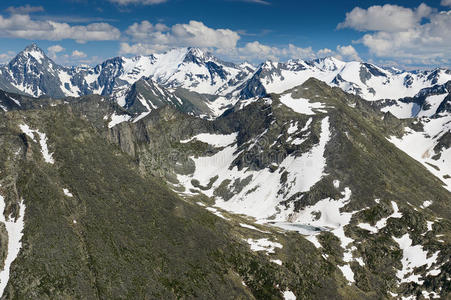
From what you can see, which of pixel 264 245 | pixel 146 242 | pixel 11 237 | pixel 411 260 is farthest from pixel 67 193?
pixel 411 260

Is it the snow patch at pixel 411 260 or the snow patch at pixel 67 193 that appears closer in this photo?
the snow patch at pixel 67 193

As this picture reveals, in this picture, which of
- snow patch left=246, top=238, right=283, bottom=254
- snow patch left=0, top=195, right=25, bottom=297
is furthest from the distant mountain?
snow patch left=246, top=238, right=283, bottom=254

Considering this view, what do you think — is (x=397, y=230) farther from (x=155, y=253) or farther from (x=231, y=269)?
(x=155, y=253)

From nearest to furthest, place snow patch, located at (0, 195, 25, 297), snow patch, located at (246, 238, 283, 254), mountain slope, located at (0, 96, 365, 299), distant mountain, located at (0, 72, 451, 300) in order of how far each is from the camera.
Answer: snow patch, located at (0, 195, 25, 297), mountain slope, located at (0, 96, 365, 299), distant mountain, located at (0, 72, 451, 300), snow patch, located at (246, 238, 283, 254)

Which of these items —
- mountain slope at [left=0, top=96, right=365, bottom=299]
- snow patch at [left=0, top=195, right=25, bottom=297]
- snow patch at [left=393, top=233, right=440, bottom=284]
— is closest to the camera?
snow patch at [left=0, top=195, right=25, bottom=297]

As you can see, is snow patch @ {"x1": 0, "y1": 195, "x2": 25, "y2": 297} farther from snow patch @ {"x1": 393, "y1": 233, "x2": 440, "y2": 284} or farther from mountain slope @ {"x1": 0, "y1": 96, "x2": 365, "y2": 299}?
snow patch @ {"x1": 393, "y1": 233, "x2": 440, "y2": 284}

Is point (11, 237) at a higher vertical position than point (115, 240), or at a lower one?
higher

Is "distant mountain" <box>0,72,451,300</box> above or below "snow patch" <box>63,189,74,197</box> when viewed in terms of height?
below

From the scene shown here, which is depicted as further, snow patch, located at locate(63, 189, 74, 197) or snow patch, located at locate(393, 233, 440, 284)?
snow patch, located at locate(393, 233, 440, 284)

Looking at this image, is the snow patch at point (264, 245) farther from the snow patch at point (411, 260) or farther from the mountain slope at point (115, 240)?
the snow patch at point (411, 260)

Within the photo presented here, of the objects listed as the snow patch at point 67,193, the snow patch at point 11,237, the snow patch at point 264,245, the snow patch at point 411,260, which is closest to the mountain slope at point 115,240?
the snow patch at point 67,193

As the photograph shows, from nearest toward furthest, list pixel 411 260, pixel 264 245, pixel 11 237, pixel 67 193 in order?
pixel 11 237 < pixel 67 193 < pixel 264 245 < pixel 411 260

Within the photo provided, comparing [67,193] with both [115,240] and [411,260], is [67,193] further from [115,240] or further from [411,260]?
[411,260]
